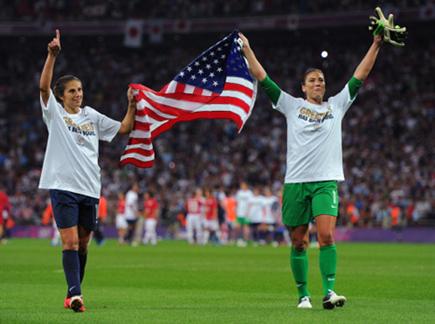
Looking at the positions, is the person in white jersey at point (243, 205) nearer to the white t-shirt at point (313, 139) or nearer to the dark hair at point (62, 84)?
the white t-shirt at point (313, 139)

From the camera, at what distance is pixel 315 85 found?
12.4 m

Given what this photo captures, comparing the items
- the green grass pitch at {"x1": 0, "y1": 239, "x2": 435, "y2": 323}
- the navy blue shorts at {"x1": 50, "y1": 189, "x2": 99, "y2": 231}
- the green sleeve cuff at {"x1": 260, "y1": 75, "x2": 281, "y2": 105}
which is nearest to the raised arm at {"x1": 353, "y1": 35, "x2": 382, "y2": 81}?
the green sleeve cuff at {"x1": 260, "y1": 75, "x2": 281, "y2": 105}

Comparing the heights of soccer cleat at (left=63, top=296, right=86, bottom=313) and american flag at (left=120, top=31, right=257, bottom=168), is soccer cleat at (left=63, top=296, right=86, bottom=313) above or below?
below

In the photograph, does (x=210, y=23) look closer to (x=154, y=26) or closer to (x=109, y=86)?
(x=154, y=26)

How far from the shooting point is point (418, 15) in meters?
50.2

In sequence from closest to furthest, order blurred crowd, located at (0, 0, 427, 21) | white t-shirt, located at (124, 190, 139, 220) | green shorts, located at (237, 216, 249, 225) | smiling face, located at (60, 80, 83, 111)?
1. smiling face, located at (60, 80, 83, 111)
2. white t-shirt, located at (124, 190, 139, 220)
3. green shorts, located at (237, 216, 249, 225)
4. blurred crowd, located at (0, 0, 427, 21)

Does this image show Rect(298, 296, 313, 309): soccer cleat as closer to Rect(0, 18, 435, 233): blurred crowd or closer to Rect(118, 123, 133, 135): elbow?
Rect(118, 123, 133, 135): elbow

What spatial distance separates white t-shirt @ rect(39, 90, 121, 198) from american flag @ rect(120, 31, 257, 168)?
1.34 metres

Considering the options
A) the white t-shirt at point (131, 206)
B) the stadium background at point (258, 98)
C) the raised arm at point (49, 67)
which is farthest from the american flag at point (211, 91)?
the stadium background at point (258, 98)

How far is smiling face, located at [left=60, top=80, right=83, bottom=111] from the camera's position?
12109 mm

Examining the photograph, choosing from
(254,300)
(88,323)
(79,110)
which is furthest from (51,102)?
(254,300)

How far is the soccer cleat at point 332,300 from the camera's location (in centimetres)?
1187

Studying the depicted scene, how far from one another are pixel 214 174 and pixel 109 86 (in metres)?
11.0

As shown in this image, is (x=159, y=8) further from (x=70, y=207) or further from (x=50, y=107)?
(x=70, y=207)
